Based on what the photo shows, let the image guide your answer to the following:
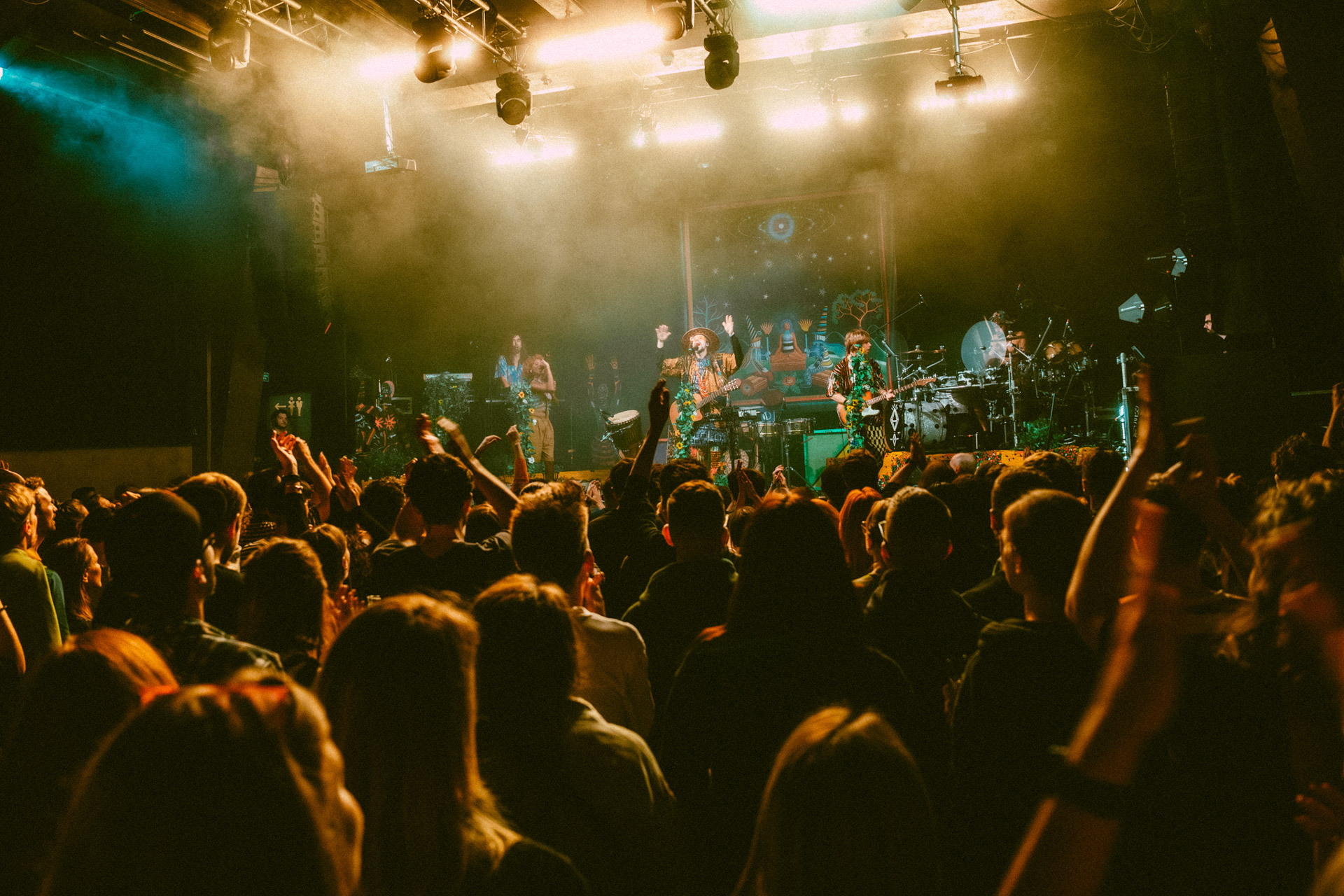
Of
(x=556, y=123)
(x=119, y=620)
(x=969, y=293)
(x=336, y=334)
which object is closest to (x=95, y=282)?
(x=336, y=334)

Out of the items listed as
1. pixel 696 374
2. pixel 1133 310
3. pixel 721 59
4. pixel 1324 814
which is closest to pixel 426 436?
pixel 1324 814

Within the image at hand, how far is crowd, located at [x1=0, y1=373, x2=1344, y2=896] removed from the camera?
28.0 inches

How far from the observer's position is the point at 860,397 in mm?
10922

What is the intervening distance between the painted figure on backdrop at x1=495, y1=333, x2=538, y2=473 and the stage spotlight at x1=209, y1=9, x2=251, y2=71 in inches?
238

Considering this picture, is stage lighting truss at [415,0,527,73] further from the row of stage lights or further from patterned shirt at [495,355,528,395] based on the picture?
patterned shirt at [495,355,528,395]

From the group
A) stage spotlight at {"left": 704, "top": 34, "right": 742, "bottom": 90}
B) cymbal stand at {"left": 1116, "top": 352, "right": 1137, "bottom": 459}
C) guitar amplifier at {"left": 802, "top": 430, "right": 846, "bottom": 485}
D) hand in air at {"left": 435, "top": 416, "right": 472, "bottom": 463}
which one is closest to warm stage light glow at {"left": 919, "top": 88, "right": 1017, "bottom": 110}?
stage spotlight at {"left": 704, "top": 34, "right": 742, "bottom": 90}

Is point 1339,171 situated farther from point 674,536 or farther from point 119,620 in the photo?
point 119,620

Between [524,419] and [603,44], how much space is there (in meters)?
5.85

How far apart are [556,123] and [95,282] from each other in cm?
566

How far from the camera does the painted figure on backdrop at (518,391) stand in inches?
493

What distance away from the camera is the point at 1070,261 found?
11.2 meters

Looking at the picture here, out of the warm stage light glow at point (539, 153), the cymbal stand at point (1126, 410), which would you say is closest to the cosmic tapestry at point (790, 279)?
the warm stage light glow at point (539, 153)

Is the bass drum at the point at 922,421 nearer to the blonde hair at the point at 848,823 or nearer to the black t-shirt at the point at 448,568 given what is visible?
the black t-shirt at the point at 448,568

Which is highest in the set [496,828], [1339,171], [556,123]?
[556,123]
